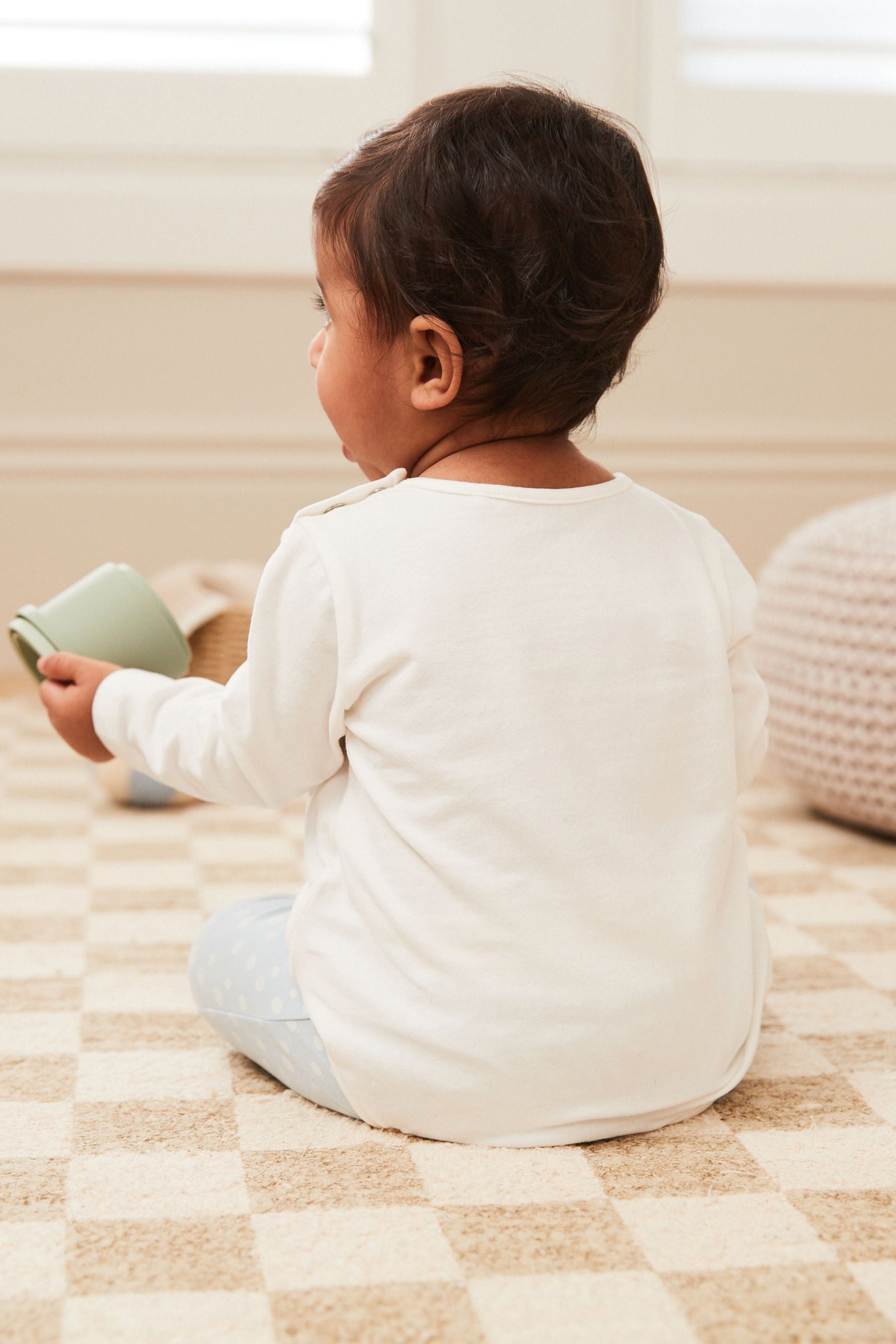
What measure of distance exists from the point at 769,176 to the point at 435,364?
156 centimetres

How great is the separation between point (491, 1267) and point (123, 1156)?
200mm

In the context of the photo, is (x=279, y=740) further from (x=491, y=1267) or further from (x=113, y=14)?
(x=113, y=14)

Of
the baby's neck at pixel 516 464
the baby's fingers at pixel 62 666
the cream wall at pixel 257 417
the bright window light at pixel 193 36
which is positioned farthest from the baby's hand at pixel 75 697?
the bright window light at pixel 193 36

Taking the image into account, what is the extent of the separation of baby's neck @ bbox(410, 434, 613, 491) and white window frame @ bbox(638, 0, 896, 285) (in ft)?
4.57

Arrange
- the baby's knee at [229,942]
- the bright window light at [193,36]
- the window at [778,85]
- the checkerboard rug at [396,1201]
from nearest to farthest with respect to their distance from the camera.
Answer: the checkerboard rug at [396,1201], the baby's knee at [229,942], the bright window light at [193,36], the window at [778,85]

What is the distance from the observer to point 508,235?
2.01 ft

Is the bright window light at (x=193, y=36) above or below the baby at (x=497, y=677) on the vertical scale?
above

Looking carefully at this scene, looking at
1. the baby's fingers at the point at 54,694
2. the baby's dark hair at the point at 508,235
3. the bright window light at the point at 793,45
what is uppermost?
the bright window light at the point at 793,45

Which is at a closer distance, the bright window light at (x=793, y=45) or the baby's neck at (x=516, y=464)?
the baby's neck at (x=516, y=464)

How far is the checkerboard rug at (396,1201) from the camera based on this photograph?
19.9 inches

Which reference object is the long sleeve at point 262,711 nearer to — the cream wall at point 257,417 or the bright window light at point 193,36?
the cream wall at point 257,417

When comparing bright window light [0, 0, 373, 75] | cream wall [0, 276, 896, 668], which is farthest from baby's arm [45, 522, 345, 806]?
bright window light [0, 0, 373, 75]

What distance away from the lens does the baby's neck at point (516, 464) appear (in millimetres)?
657

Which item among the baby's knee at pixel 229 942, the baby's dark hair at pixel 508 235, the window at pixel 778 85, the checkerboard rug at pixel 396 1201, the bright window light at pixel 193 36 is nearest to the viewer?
the checkerboard rug at pixel 396 1201
